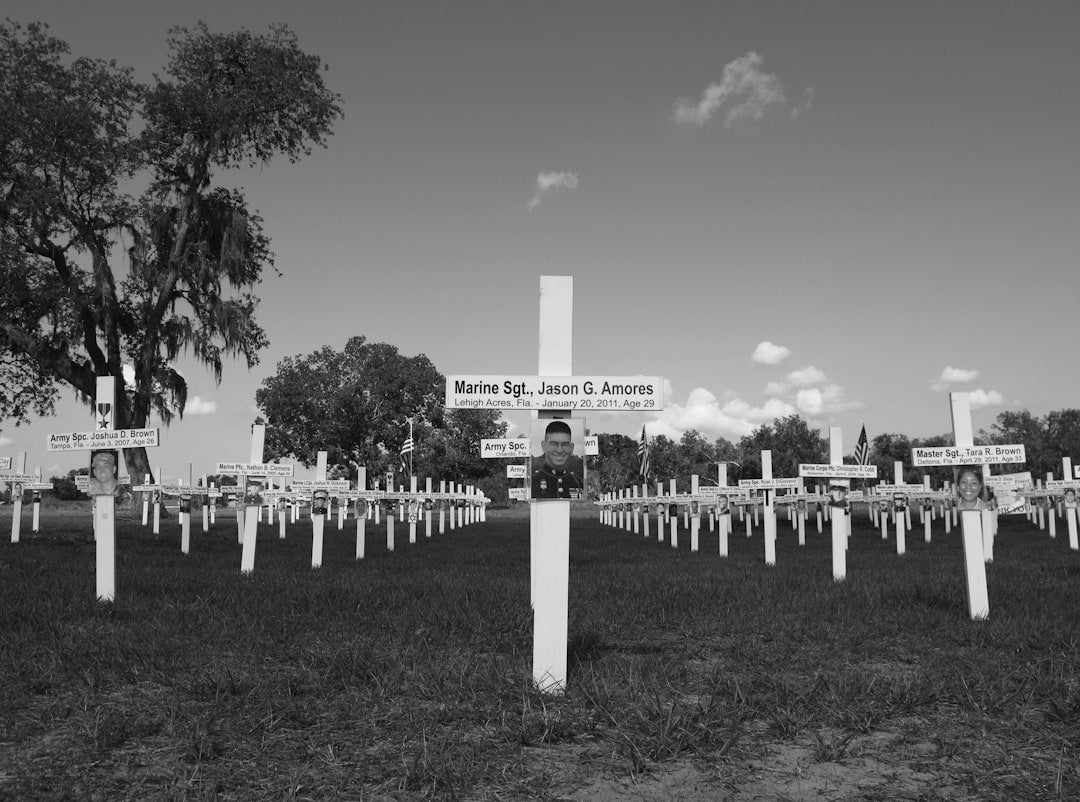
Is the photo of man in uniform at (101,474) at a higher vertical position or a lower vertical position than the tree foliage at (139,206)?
lower

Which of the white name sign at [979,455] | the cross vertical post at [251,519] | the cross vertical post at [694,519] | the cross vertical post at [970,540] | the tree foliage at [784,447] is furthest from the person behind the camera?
the tree foliage at [784,447]

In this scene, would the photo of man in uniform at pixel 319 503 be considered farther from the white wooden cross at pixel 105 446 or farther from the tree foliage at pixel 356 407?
the tree foliage at pixel 356 407

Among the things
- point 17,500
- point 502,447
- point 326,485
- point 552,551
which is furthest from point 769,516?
point 17,500

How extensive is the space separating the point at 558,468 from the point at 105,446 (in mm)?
7317

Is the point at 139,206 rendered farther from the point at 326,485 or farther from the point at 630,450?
the point at 630,450

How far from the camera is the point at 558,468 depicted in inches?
266

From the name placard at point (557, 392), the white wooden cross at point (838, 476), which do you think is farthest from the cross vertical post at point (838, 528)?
the name placard at point (557, 392)

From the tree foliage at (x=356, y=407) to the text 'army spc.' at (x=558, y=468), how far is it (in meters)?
57.8

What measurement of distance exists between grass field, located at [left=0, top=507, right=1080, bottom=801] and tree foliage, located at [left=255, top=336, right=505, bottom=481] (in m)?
54.5

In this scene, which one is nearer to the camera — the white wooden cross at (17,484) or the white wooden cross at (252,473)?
the white wooden cross at (252,473)

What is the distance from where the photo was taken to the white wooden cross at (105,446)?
11119mm

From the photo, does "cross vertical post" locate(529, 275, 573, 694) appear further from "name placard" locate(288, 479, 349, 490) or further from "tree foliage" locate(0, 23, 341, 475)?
"tree foliage" locate(0, 23, 341, 475)

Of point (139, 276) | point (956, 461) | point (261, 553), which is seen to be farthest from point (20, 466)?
point (956, 461)

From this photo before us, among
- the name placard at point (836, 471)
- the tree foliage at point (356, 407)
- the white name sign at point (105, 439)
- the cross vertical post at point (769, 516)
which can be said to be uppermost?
the tree foliage at point (356, 407)
